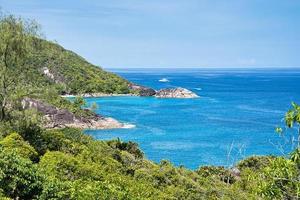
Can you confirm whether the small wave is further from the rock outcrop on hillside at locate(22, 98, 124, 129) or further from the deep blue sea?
the deep blue sea

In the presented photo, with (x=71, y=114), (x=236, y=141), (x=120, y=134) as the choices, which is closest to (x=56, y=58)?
(x=71, y=114)

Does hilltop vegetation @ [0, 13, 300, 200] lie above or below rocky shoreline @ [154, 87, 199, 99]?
above

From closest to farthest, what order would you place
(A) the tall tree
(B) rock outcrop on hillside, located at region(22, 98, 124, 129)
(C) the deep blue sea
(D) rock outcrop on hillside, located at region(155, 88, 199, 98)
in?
1. (A) the tall tree
2. (C) the deep blue sea
3. (B) rock outcrop on hillside, located at region(22, 98, 124, 129)
4. (D) rock outcrop on hillside, located at region(155, 88, 199, 98)

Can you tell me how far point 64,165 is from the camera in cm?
2180

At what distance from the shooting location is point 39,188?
624 inches

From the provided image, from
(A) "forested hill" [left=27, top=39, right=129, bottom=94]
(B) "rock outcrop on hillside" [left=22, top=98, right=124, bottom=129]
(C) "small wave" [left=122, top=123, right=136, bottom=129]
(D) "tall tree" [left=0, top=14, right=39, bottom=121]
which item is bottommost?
(C) "small wave" [left=122, top=123, right=136, bottom=129]

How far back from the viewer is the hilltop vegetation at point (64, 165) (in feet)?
45.4

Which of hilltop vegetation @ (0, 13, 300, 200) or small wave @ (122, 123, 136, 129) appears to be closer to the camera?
hilltop vegetation @ (0, 13, 300, 200)

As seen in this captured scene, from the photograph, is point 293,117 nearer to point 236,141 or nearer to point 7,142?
point 7,142

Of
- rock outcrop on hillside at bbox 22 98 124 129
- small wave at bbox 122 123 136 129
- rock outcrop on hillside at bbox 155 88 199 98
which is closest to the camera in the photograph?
rock outcrop on hillside at bbox 22 98 124 129

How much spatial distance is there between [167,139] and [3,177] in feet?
192

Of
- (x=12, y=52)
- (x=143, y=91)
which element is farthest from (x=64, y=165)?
(x=143, y=91)

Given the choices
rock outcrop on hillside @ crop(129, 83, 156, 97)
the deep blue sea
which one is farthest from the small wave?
rock outcrop on hillside @ crop(129, 83, 156, 97)

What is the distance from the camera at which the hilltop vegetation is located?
13.8 m
